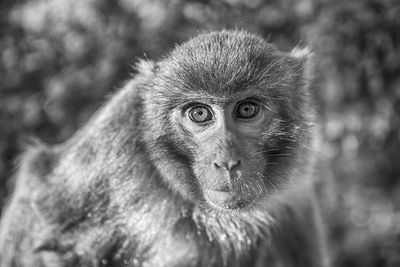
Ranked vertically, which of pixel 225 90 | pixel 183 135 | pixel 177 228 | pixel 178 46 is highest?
pixel 178 46

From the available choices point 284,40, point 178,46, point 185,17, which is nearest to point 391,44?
point 284,40

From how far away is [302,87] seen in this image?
158 inches

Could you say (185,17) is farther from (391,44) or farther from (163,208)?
(163,208)

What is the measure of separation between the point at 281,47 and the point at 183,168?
2.37m

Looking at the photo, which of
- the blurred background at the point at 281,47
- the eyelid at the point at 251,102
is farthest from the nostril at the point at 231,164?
the blurred background at the point at 281,47

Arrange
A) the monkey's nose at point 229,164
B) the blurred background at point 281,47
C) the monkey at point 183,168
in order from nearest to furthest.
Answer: the monkey's nose at point 229,164 → the monkey at point 183,168 → the blurred background at point 281,47

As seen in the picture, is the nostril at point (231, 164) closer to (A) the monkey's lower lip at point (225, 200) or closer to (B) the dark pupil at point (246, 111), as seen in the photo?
(A) the monkey's lower lip at point (225, 200)

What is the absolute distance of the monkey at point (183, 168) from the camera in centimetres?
346

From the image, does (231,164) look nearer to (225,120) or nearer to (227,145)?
(227,145)

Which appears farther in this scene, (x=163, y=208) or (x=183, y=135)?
(x=163, y=208)

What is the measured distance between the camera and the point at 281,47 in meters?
5.58

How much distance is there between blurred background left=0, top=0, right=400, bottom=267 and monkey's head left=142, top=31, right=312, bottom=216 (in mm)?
1917

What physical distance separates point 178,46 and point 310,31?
2.33 m

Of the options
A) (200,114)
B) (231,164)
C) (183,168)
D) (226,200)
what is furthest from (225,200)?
(200,114)
